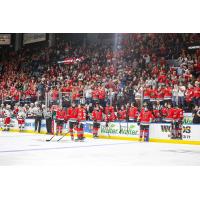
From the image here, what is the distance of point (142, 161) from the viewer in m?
6.07

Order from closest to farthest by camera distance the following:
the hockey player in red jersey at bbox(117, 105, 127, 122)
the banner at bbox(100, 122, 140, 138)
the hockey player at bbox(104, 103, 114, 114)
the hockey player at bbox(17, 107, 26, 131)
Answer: the banner at bbox(100, 122, 140, 138), the hockey player in red jersey at bbox(117, 105, 127, 122), the hockey player at bbox(104, 103, 114, 114), the hockey player at bbox(17, 107, 26, 131)

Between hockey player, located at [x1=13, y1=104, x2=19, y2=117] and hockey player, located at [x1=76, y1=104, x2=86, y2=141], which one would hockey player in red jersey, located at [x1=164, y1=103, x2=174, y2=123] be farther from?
hockey player, located at [x1=13, y1=104, x2=19, y2=117]

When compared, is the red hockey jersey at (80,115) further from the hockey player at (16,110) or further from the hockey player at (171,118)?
the hockey player at (16,110)

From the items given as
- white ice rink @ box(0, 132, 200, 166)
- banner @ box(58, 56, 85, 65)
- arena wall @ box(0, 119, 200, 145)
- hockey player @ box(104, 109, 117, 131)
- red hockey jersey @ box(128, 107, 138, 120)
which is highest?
banner @ box(58, 56, 85, 65)

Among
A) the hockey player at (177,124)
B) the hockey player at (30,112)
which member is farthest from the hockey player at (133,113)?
the hockey player at (30,112)

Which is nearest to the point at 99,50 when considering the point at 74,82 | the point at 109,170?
the point at 74,82

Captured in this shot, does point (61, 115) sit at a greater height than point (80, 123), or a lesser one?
greater

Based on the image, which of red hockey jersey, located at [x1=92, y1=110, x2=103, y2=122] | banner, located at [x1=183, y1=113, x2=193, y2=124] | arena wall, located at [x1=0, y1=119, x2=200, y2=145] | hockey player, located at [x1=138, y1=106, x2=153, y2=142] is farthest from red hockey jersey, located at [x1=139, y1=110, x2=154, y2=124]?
red hockey jersey, located at [x1=92, y1=110, x2=103, y2=122]

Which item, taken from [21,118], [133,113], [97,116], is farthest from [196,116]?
[21,118]

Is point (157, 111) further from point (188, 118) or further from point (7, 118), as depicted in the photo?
point (7, 118)

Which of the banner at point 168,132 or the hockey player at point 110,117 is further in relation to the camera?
the hockey player at point 110,117

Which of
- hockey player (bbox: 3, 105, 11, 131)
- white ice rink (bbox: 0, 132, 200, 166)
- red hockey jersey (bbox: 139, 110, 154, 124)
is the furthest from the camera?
hockey player (bbox: 3, 105, 11, 131)

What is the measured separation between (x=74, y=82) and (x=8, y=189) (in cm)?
860
